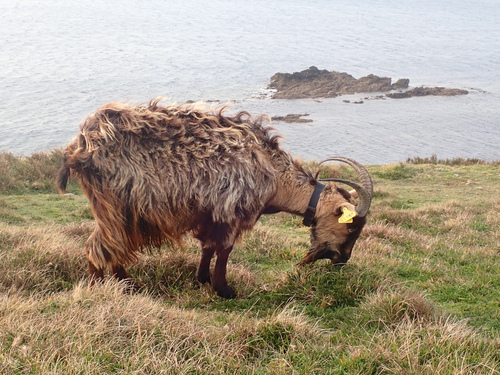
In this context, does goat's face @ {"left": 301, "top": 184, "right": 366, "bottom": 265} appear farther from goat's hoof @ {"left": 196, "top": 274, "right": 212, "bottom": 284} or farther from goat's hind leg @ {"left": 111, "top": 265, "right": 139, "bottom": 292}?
goat's hind leg @ {"left": 111, "top": 265, "right": 139, "bottom": 292}

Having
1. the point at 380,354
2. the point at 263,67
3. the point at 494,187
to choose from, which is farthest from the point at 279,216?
the point at 263,67

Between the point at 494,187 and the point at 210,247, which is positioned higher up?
the point at 210,247

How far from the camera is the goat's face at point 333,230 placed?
5992 millimetres

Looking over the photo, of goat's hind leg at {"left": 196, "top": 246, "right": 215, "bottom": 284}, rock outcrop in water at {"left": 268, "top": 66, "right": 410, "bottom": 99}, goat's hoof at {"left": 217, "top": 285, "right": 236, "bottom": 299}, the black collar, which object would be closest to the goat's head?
the black collar

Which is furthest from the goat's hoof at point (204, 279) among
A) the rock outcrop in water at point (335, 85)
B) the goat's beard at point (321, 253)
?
the rock outcrop in water at point (335, 85)

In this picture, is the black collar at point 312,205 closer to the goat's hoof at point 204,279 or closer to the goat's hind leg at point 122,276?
the goat's hoof at point 204,279

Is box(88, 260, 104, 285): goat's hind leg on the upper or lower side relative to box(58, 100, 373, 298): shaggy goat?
lower

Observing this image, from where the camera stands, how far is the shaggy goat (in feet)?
16.6

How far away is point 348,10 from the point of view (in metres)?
87.8

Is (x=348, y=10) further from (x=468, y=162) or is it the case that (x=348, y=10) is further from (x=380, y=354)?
(x=380, y=354)

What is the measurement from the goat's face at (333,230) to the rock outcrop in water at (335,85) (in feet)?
101

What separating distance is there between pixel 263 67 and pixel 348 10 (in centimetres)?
5181

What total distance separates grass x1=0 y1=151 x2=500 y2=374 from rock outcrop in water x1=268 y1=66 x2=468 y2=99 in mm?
28159

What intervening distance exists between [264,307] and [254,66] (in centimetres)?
3908
